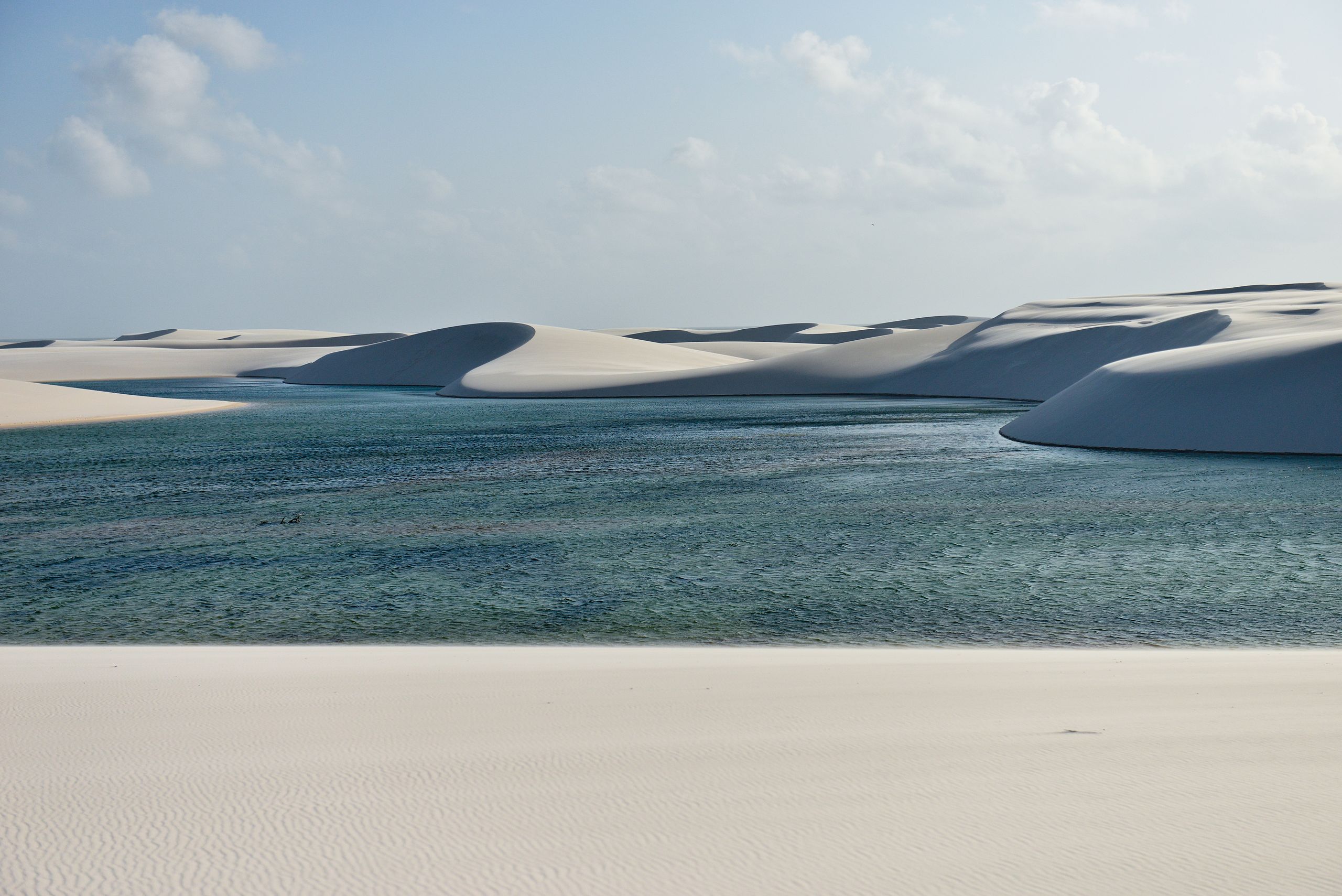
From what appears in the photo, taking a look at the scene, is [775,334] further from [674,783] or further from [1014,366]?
[674,783]

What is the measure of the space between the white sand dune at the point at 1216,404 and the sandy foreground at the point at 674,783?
22921 millimetres

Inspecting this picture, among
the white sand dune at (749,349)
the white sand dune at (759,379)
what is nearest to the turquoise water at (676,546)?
the white sand dune at (759,379)

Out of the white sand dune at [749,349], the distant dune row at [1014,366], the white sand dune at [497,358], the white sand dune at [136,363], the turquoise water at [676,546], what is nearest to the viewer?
the turquoise water at [676,546]

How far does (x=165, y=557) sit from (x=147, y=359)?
12054cm

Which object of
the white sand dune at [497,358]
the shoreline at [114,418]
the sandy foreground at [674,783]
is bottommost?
the sandy foreground at [674,783]

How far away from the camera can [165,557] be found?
42.0 feet

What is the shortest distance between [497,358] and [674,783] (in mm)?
87241

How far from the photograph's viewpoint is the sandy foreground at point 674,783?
291cm

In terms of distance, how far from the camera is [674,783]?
12.0 feet

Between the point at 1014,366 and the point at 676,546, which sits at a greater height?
the point at 1014,366

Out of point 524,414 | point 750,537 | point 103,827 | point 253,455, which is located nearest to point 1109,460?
point 750,537

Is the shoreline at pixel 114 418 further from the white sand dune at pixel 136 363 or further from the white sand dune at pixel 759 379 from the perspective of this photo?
the white sand dune at pixel 136 363

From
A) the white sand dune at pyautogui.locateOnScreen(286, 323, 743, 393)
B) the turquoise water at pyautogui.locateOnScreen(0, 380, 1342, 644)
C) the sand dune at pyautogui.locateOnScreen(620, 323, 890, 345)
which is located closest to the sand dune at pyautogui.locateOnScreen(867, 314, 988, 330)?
the sand dune at pyautogui.locateOnScreen(620, 323, 890, 345)

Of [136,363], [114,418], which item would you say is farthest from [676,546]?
[136,363]
